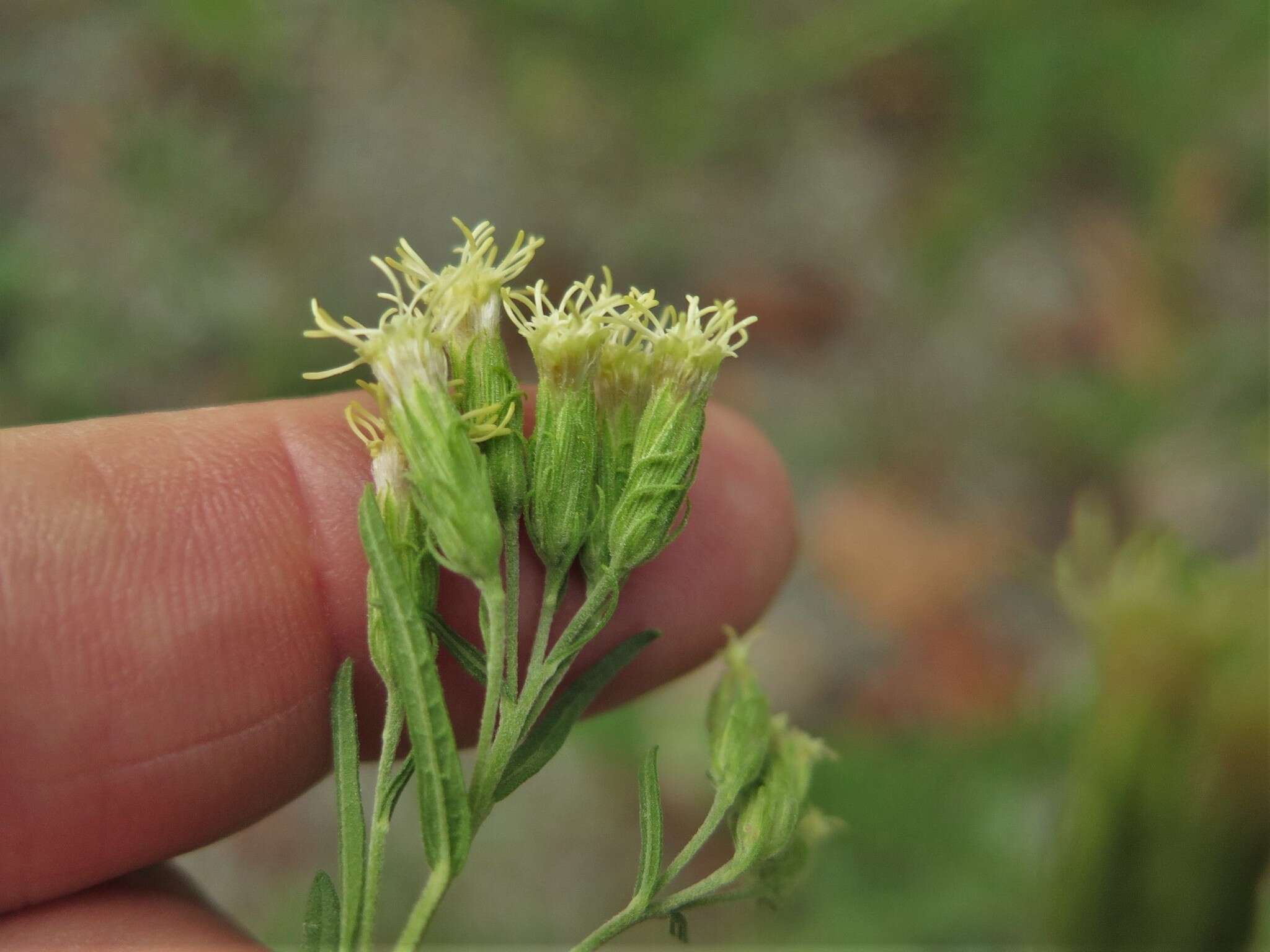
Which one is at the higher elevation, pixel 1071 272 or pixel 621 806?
pixel 1071 272

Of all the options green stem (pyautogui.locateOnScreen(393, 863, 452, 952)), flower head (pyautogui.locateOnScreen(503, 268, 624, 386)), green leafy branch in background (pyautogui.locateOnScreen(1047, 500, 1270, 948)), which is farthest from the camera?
green leafy branch in background (pyautogui.locateOnScreen(1047, 500, 1270, 948))

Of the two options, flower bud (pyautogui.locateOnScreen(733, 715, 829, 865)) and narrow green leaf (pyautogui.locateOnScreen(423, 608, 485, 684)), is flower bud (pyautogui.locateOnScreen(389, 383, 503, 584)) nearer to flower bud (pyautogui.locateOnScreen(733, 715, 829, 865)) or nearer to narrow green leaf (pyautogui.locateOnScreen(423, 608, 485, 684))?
narrow green leaf (pyautogui.locateOnScreen(423, 608, 485, 684))

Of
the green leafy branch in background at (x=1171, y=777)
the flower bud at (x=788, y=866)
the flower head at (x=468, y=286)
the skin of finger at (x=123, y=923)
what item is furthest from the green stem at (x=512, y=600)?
the green leafy branch in background at (x=1171, y=777)

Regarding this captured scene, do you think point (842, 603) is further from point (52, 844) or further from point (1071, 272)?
point (52, 844)

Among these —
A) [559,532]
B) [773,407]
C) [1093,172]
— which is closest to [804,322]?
[773,407]

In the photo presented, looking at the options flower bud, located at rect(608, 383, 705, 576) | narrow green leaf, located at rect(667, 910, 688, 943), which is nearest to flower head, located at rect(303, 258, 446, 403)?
flower bud, located at rect(608, 383, 705, 576)

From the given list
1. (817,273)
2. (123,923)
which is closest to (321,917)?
(123,923)

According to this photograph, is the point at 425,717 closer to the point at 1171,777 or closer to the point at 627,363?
the point at 627,363

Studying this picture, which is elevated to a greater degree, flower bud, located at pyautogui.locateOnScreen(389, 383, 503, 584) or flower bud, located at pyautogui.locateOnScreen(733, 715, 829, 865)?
flower bud, located at pyautogui.locateOnScreen(389, 383, 503, 584)
